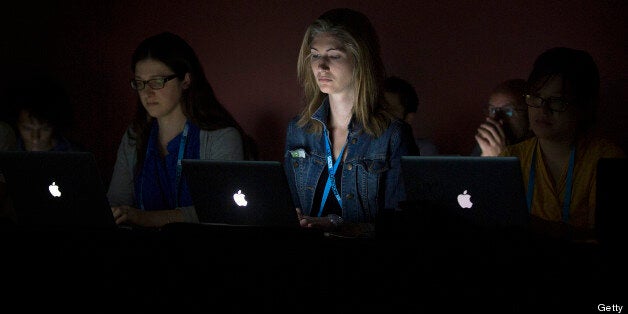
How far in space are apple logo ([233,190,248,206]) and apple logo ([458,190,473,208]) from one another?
23.4 inches

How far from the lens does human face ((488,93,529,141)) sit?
298cm

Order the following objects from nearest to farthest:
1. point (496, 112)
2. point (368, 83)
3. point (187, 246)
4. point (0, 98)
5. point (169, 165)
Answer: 1. point (187, 246)
2. point (368, 83)
3. point (169, 165)
4. point (496, 112)
5. point (0, 98)

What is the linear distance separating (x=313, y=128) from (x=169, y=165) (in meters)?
0.73

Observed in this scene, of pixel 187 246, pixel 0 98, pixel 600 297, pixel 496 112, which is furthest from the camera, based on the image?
pixel 0 98

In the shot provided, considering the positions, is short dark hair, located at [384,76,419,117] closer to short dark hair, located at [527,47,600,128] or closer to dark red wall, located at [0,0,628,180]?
dark red wall, located at [0,0,628,180]

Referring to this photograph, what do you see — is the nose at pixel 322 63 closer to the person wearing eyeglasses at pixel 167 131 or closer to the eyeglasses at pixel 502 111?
the person wearing eyeglasses at pixel 167 131

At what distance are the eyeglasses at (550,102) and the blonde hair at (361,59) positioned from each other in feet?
1.85

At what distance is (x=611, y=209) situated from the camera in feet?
4.28

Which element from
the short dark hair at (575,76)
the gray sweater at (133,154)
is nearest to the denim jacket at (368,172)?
the gray sweater at (133,154)

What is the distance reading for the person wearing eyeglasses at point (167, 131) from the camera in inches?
109

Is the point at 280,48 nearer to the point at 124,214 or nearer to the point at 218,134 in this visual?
the point at 218,134

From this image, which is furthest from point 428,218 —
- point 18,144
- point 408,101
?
point 18,144

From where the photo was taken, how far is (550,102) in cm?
229

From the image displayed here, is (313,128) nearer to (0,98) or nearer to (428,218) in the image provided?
(428,218)
